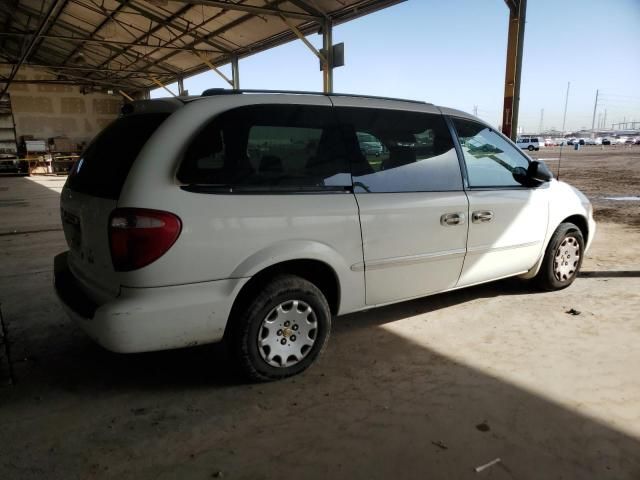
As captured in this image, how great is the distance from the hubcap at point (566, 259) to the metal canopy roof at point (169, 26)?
23.0 feet

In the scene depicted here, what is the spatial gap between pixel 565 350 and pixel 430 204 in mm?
1373

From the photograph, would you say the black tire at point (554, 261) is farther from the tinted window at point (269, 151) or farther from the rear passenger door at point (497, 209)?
the tinted window at point (269, 151)

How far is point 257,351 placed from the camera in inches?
102

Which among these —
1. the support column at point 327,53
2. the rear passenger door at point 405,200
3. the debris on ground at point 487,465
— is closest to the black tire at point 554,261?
the rear passenger door at point 405,200

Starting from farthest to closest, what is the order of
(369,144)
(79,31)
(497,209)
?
(79,31)
(497,209)
(369,144)

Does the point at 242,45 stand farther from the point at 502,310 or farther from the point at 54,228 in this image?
the point at 502,310

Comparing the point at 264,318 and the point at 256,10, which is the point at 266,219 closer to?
the point at 264,318

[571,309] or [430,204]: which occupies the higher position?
[430,204]

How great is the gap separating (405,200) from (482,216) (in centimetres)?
78

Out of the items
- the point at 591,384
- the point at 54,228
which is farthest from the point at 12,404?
the point at 54,228

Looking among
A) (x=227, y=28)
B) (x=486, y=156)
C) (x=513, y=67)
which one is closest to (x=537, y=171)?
(x=486, y=156)

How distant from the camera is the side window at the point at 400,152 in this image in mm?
2861

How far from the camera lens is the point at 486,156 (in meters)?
3.56

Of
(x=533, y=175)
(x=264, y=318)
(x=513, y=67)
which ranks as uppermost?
(x=513, y=67)
